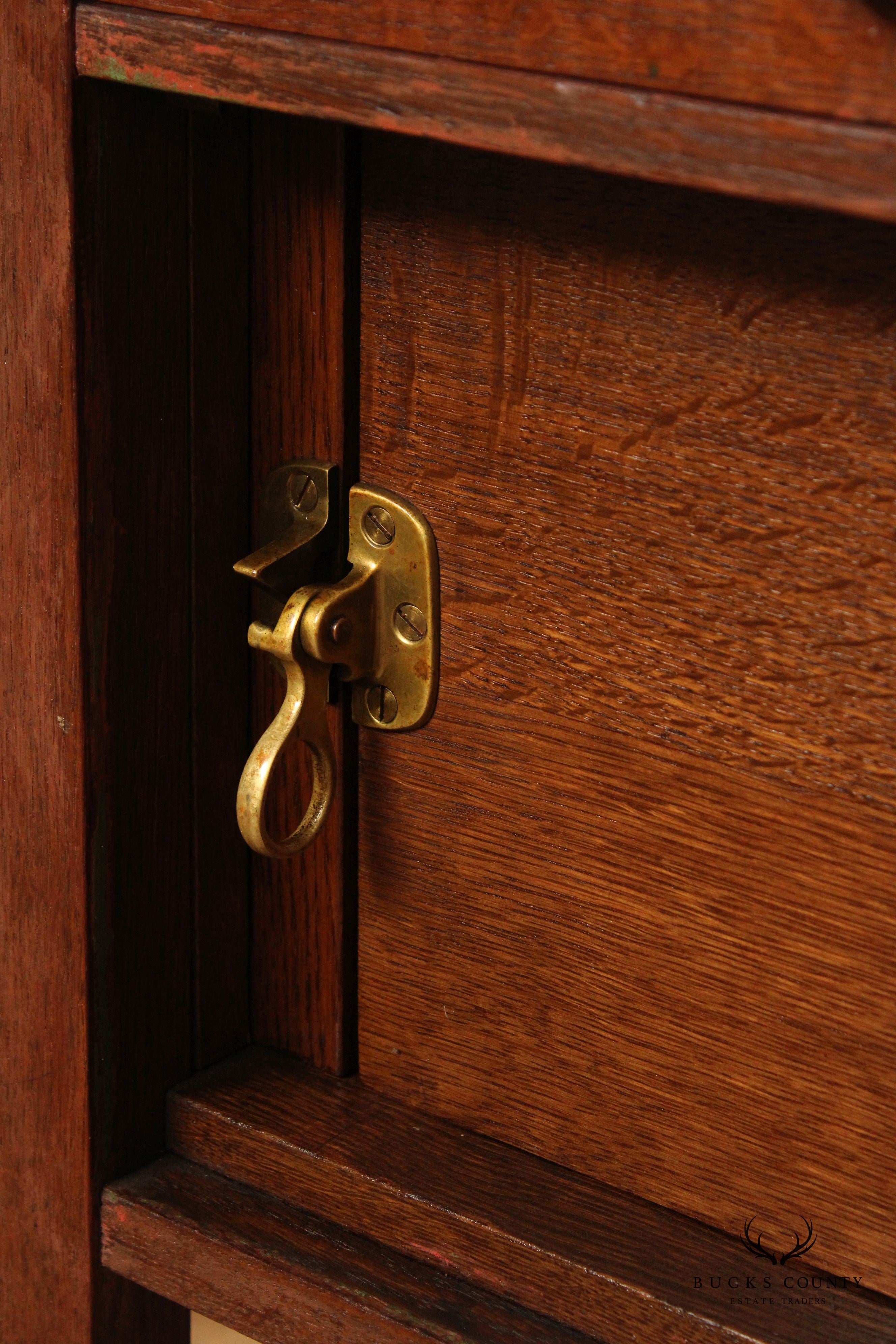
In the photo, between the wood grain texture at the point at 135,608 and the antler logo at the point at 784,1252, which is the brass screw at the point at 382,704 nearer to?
the wood grain texture at the point at 135,608

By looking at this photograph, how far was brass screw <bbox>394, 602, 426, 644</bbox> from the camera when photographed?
2.03 ft

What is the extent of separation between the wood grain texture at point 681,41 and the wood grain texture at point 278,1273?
0.43 m

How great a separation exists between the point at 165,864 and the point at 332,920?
7cm

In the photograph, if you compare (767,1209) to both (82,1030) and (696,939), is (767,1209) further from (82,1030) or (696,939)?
(82,1030)

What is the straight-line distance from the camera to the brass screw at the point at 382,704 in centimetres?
64

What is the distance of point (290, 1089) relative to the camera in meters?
0.69

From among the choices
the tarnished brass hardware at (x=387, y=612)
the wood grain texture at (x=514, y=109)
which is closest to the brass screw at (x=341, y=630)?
the tarnished brass hardware at (x=387, y=612)

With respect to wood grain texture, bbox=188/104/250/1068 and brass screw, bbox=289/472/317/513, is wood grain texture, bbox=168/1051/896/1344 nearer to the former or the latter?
wood grain texture, bbox=188/104/250/1068

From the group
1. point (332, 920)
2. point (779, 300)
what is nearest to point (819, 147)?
point (779, 300)

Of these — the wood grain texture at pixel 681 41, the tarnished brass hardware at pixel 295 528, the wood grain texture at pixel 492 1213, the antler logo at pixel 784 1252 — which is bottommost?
the wood grain texture at pixel 492 1213

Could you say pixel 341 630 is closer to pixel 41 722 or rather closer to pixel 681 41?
pixel 41 722

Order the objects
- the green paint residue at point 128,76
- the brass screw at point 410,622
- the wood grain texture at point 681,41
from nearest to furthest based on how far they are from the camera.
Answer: the wood grain texture at point 681,41
the green paint residue at point 128,76
the brass screw at point 410,622

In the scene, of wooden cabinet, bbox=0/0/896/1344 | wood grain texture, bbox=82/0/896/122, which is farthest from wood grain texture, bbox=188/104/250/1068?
wood grain texture, bbox=82/0/896/122

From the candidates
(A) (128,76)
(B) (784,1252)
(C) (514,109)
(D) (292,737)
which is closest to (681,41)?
(C) (514,109)
